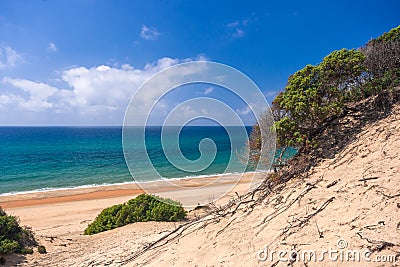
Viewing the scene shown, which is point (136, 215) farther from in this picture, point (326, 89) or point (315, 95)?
point (326, 89)

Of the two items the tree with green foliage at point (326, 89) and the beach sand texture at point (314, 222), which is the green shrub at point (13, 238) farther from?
the tree with green foliage at point (326, 89)

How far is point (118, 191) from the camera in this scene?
22.3m

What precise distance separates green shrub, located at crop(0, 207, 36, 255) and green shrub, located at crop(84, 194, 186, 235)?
8.37 feet

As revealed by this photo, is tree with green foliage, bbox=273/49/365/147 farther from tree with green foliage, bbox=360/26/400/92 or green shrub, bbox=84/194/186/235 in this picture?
green shrub, bbox=84/194/186/235

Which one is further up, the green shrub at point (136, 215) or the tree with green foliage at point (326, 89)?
the tree with green foliage at point (326, 89)

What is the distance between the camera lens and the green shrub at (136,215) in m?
10.6

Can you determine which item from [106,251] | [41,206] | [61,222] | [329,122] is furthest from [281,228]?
[41,206]

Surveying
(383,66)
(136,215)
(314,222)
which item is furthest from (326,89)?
(136,215)

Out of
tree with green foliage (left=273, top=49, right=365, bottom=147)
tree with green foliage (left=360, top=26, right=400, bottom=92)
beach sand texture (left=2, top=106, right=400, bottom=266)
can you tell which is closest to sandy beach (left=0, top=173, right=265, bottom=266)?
beach sand texture (left=2, top=106, right=400, bottom=266)

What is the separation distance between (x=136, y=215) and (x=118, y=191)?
12.5m

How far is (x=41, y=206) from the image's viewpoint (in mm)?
17656

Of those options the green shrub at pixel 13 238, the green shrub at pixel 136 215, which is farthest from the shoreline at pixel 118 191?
the green shrub at pixel 13 238

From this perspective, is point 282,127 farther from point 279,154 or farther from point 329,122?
point 329,122

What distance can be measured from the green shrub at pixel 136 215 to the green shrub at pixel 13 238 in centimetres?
255
